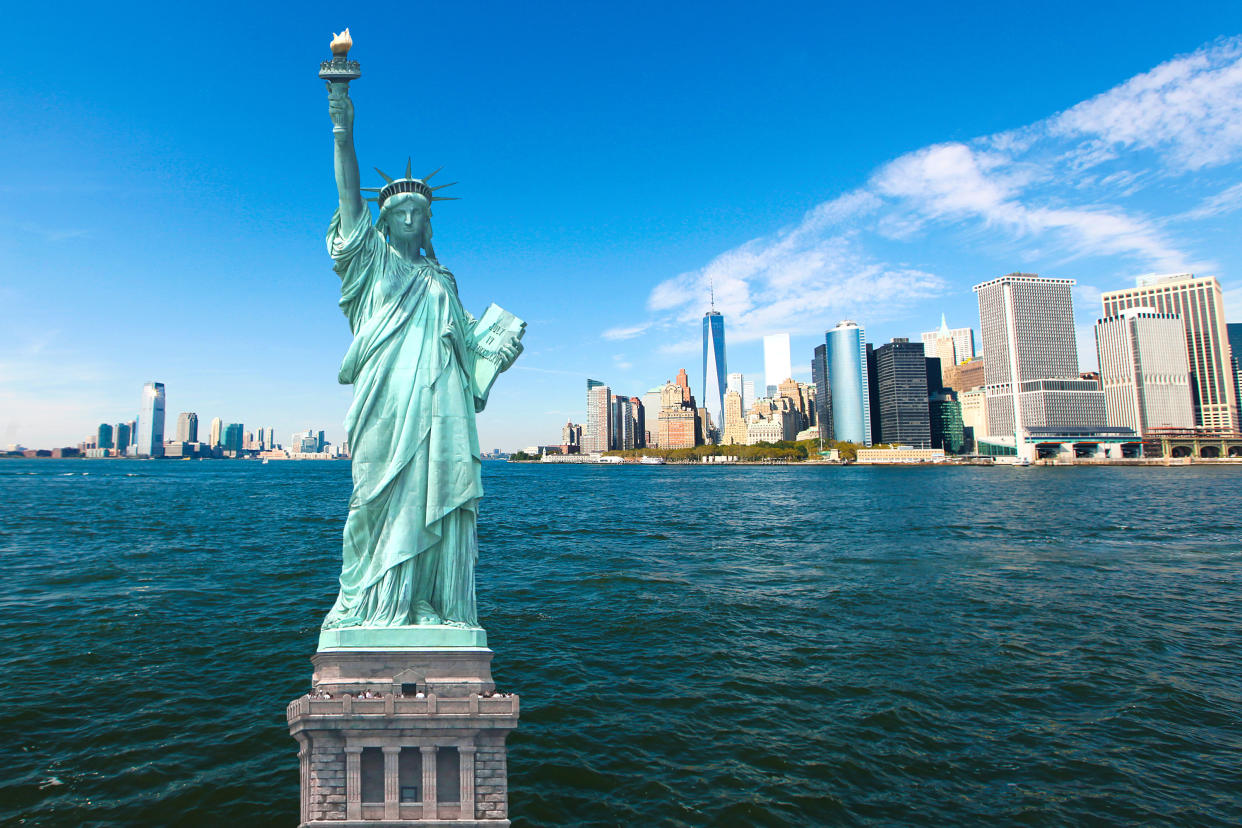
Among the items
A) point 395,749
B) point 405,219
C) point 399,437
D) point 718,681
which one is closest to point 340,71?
point 405,219

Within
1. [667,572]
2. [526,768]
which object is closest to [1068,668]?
[526,768]

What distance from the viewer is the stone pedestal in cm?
649

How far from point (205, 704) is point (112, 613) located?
998cm

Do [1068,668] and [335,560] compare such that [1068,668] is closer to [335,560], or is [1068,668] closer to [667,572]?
[667,572]

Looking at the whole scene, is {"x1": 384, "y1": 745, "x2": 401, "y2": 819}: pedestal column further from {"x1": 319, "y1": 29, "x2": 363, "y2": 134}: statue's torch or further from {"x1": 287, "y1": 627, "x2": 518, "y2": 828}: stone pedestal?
{"x1": 319, "y1": 29, "x2": 363, "y2": 134}: statue's torch

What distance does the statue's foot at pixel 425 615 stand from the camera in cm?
724

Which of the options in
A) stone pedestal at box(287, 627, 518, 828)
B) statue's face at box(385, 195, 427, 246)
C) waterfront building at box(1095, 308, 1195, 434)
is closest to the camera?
stone pedestal at box(287, 627, 518, 828)

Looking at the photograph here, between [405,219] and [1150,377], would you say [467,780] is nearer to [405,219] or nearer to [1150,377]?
[405,219]

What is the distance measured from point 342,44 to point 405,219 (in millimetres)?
1903

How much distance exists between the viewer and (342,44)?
22.2 ft

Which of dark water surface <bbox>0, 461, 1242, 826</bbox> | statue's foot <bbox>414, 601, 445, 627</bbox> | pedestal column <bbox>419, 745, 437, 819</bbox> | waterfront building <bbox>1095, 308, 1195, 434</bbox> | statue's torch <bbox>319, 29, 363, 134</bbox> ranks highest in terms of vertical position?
waterfront building <bbox>1095, 308, 1195, 434</bbox>

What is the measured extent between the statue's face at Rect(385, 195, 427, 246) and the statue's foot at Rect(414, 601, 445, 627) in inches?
176

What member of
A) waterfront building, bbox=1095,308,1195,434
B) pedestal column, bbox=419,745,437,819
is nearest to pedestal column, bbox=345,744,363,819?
pedestal column, bbox=419,745,437,819

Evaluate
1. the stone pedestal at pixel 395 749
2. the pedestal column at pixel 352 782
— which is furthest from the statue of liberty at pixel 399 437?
the pedestal column at pixel 352 782
